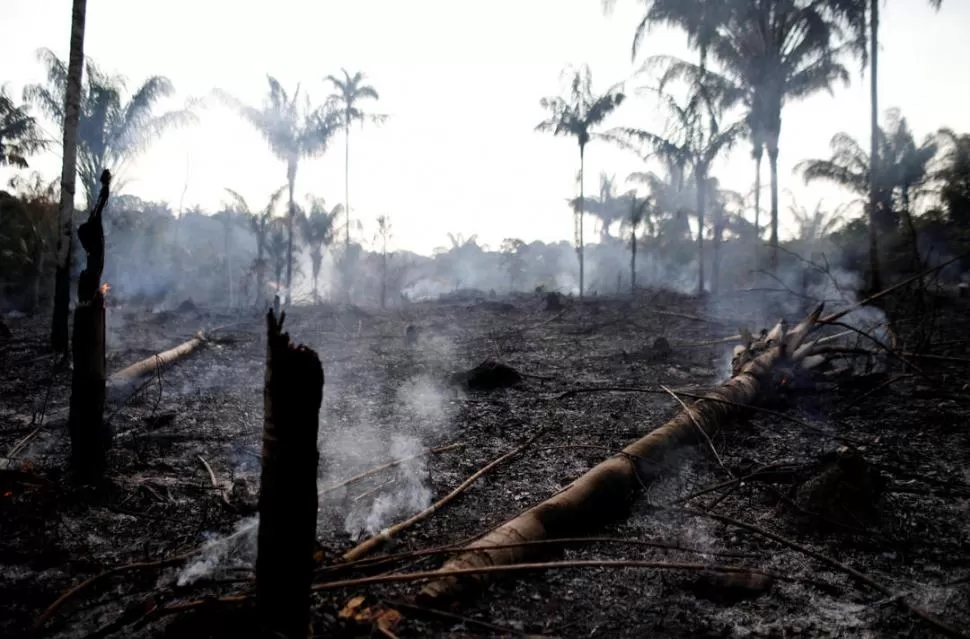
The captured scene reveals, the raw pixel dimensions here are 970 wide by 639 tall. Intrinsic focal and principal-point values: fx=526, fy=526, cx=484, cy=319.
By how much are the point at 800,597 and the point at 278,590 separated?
2.51 metres

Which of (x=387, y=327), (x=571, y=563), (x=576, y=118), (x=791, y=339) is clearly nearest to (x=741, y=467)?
(x=571, y=563)

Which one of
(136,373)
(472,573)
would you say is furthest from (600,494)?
(136,373)

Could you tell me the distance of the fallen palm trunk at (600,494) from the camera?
8.54 feet

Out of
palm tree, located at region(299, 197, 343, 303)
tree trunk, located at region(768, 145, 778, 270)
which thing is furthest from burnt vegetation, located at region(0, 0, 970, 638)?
palm tree, located at region(299, 197, 343, 303)

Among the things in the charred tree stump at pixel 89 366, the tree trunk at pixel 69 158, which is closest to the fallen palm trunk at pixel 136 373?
the tree trunk at pixel 69 158

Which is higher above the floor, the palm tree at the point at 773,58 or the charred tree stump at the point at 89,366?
the palm tree at the point at 773,58

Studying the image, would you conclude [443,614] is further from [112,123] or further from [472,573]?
[112,123]

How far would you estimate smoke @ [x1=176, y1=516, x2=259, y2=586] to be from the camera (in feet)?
9.07

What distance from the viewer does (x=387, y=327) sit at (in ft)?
54.0

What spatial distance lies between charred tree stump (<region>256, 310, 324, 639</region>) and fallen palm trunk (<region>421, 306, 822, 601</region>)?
0.65 m

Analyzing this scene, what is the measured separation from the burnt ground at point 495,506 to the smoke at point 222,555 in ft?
0.04

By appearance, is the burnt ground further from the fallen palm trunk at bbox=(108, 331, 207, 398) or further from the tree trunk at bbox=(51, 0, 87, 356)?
the tree trunk at bbox=(51, 0, 87, 356)

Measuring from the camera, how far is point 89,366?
3701 millimetres

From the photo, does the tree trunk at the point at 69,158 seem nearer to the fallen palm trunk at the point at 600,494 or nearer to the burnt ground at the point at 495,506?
the burnt ground at the point at 495,506
